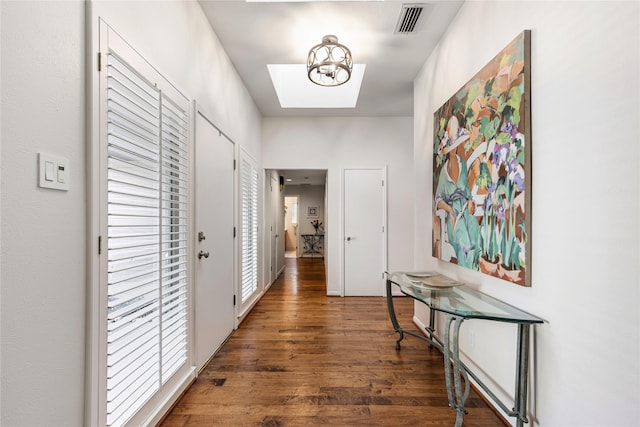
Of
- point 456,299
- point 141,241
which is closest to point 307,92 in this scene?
point 141,241

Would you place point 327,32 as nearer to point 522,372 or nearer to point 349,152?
point 349,152

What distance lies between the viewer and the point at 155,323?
1530mm

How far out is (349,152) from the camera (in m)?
4.37

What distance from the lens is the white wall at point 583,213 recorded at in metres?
0.97

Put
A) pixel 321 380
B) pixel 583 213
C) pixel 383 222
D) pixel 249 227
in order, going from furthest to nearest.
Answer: pixel 383 222 → pixel 249 227 → pixel 321 380 → pixel 583 213

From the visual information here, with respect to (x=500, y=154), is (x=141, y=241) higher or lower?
lower

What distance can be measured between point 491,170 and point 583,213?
2.01ft

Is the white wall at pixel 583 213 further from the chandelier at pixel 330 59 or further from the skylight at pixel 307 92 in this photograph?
the skylight at pixel 307 92

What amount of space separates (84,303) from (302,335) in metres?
2.07

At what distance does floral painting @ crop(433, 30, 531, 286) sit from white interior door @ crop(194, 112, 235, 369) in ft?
6.27

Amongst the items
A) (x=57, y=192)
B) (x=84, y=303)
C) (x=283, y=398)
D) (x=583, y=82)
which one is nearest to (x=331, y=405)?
(x=283, y=398)

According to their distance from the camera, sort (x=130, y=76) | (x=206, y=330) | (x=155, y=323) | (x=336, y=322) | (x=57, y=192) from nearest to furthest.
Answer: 1. (x=57, y=192)
2. (x=130, y=76)
3. (x=155, y=323)
4. (x=206, y=330)
5. (x=336, y=322)

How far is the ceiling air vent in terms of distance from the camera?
208 cm

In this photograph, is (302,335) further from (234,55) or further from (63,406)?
(234,55)
